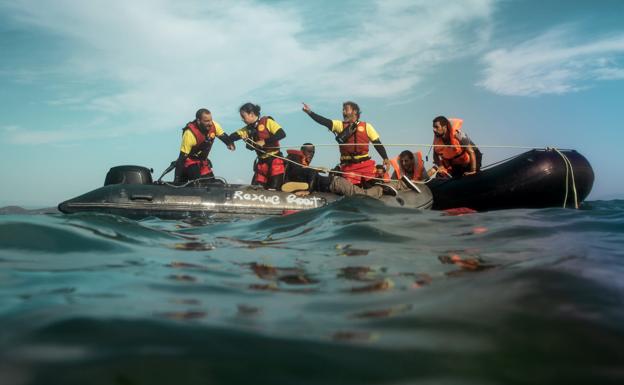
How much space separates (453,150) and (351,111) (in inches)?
86.6

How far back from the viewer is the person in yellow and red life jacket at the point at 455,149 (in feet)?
26.8

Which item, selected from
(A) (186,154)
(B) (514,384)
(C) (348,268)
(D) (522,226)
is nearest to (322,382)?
(B) (514,384)

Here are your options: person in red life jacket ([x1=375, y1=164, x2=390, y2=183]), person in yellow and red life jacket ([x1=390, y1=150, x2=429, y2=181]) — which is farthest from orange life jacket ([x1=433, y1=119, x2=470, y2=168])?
person in red life jacket ([x1=375, y1=164, x2=390, y2=183])

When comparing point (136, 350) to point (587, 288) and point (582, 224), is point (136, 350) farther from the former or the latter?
point (582, 224)

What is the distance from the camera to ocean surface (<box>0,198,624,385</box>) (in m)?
1.02

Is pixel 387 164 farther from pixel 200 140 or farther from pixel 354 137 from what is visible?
pixel 200 140

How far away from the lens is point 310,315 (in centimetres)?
144

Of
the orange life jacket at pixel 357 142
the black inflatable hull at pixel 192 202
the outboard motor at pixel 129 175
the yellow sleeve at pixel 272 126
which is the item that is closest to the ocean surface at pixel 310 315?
the black inflatable hull at pixel 192 202

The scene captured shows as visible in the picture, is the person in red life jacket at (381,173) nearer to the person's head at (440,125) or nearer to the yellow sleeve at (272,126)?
the person's head at (440,125)

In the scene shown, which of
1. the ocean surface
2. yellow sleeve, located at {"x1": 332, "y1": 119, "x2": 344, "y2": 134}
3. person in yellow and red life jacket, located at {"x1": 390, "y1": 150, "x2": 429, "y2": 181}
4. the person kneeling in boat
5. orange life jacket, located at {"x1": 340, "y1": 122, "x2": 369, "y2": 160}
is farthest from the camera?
yellow sleeve, located at {"x1": 332, "y1": 119, "x2": 344, "y2": 134}

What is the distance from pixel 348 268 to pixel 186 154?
763cm

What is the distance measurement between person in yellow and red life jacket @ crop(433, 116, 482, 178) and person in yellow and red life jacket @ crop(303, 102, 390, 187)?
121 centimetres

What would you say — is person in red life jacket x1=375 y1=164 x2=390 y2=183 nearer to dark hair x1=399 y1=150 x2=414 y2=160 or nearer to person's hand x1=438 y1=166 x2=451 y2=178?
dark hair x1=399 y1=150 x2=414 y2=160

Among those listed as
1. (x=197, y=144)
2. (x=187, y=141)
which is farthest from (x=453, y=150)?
(x=187, y=141)
